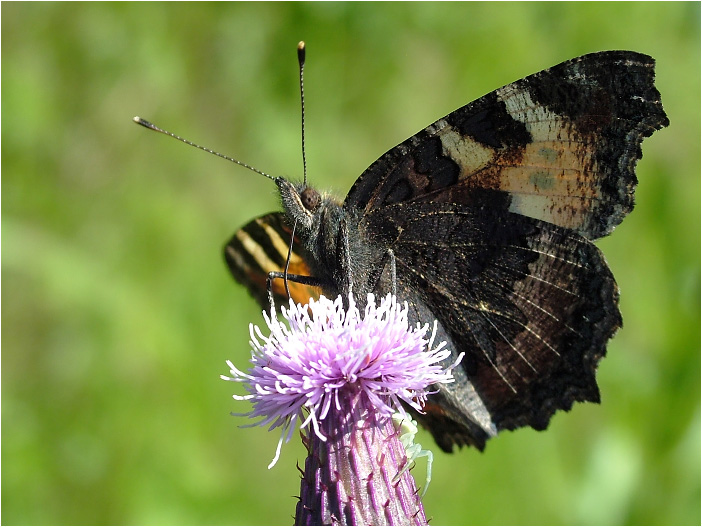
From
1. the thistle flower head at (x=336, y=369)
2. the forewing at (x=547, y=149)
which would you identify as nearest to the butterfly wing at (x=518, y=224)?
the forewing at (x=547, y=149)

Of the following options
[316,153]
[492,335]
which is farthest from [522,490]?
[316,153]

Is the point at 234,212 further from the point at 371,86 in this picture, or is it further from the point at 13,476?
the point at 13,476

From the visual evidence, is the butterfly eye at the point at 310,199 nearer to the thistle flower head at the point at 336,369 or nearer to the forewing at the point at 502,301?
the forewing at the point at 502,301

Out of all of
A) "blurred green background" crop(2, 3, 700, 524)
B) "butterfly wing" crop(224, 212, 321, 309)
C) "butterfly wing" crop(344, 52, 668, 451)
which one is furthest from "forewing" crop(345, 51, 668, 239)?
"blurred green background" crop(2, 3, 700, 524)

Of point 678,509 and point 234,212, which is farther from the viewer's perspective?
point 234,212

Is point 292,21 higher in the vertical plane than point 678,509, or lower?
higher

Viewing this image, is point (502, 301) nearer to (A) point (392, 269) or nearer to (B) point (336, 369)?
(A) point (392, 269)
